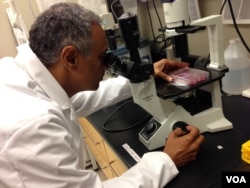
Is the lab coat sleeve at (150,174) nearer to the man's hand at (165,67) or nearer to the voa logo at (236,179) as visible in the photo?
the voa logo at (236,179)

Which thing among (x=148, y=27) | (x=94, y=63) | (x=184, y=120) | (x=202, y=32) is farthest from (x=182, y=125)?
(x=148, y=27)

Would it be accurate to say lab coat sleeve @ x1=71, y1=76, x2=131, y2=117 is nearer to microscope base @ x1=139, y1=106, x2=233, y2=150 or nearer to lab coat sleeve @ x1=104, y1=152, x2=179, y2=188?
microscope base @ x1=139, y1=106, x2=233, y2=150

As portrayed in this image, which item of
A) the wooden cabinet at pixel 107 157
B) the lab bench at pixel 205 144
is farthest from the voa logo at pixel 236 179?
the wooden cabinet at pixel 107 157

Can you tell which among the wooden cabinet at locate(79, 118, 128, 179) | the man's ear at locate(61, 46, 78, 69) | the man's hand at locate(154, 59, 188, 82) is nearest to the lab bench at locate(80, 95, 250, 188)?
the wooden cabinet at locate(79, 118, 128, 179)

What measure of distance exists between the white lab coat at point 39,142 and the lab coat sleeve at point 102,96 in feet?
1.25

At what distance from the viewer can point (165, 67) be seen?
1.11 meters

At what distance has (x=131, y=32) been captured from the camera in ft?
2.87

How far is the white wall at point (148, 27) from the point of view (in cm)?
129

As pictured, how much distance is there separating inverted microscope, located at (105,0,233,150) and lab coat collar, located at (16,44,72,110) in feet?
0.68

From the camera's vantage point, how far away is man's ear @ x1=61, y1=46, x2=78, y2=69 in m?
0.79

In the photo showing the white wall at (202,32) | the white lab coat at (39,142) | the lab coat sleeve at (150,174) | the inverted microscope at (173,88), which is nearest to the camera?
the white lab coat at (39,142)

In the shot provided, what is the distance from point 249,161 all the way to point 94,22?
0.64 m

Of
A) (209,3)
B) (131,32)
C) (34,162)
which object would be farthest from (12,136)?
(209,3)

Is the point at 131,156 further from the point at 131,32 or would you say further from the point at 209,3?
the point at 209,3
